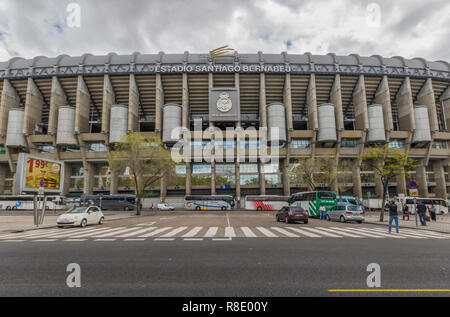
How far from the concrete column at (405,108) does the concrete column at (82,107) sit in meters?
69.5

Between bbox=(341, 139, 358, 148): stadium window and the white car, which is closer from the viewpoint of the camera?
the white car

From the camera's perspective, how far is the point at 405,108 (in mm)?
49344

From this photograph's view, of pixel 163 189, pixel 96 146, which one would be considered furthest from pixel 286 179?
pixel 96 146

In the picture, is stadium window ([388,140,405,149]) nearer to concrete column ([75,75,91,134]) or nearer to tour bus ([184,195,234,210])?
tour bus ([184,195,234,210])

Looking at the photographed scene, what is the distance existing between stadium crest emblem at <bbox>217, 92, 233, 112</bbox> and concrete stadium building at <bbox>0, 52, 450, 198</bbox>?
43cm

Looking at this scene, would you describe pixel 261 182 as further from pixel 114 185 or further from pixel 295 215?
pixel 295 215

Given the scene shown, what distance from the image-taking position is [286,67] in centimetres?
4831

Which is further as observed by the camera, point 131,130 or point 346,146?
point 346,146

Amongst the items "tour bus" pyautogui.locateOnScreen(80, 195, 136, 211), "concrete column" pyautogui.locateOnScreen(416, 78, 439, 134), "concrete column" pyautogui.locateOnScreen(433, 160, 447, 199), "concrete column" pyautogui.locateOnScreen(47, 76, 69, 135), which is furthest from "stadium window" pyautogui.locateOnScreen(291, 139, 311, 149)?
"concrete column" pyautogui.locateOnScreen(47, 76, 69, 135)

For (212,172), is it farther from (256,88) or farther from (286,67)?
(286,67)

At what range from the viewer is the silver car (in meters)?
18.6
